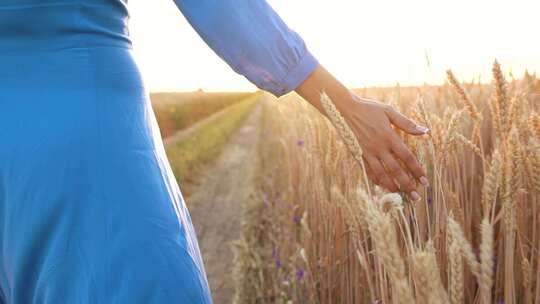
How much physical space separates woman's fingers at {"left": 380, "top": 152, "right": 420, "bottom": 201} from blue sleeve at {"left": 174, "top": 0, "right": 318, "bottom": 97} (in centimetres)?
18

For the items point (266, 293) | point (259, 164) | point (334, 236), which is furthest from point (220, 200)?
point (334, 236)

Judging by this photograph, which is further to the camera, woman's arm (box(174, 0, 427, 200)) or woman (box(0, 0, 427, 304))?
woman's arm (box(174, 0, 427, 200))

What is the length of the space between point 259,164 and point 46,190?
5.51 meters

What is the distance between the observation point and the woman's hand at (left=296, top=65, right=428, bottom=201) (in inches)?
30.5

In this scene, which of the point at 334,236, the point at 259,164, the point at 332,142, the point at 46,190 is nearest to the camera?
the point at 46,190

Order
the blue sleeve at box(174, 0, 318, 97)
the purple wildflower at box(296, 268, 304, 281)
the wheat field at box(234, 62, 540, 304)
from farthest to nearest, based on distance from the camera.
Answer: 1. the purple wildflower at box(296, 268, 304, 281)
2. the blue sleeve at box(174, 0, 318, 97)
3. the wheat field at box(234, 62, 540, 304)

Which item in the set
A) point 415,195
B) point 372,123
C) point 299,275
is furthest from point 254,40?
point 299,275

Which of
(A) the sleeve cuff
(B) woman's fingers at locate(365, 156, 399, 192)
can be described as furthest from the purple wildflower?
(A) the sleeve cuff

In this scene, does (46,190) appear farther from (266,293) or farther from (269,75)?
(266,293)

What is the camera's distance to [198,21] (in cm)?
73

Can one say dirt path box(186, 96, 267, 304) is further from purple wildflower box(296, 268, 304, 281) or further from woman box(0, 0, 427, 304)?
woman box(0, 0, 427, 304)

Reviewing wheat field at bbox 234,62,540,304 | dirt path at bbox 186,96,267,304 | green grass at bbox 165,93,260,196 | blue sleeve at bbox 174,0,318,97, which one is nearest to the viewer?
wheat field at bbox 234,62,540,304

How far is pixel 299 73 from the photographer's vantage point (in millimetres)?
769

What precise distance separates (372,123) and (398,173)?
9cm
